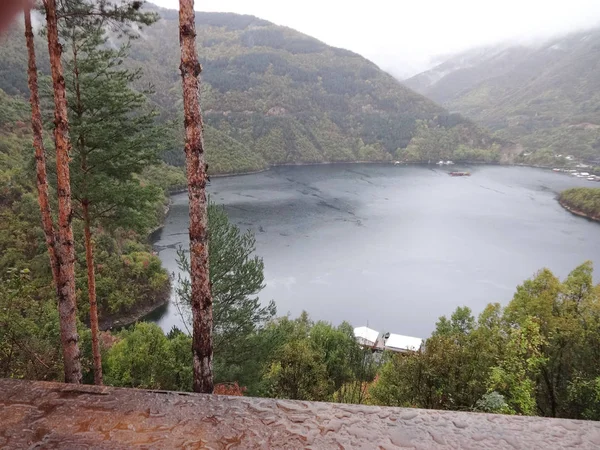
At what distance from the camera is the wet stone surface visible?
1.20 meters

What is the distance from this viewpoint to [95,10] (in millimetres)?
5395

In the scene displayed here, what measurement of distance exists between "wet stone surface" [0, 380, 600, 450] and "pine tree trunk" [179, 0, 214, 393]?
7.19ft

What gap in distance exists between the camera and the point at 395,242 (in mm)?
52281

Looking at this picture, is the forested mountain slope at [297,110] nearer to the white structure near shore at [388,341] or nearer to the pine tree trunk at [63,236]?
the white structure near shore at [388,341]

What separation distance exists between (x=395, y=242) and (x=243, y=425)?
52.6 metres

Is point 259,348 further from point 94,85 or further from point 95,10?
point 95,10

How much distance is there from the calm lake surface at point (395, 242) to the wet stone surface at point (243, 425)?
2900 centimetres

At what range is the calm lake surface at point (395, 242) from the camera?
1419 inches

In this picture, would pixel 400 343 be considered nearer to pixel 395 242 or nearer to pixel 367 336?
pixel 367 336

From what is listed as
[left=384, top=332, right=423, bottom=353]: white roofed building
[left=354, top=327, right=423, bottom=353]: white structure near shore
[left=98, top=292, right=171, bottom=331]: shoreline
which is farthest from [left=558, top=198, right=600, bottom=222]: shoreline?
[left=98, top=292, right=171, bottom=331]: shoreline

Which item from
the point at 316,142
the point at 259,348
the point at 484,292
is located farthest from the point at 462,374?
the point at 316,142

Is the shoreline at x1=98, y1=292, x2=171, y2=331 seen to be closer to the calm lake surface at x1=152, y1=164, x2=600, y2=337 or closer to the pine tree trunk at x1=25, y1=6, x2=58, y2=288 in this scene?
the calm lake surface at x1=152, y1=164, x2=600, y2=337

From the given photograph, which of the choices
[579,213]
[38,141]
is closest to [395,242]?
[579,213]

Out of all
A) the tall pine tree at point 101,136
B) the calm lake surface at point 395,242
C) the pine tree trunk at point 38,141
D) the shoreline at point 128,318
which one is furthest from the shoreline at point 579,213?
the pine tree trunk at point 38,141
